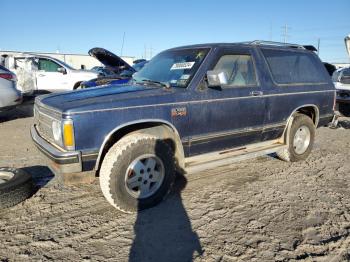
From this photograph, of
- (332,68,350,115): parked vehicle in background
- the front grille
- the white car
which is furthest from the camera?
the white car

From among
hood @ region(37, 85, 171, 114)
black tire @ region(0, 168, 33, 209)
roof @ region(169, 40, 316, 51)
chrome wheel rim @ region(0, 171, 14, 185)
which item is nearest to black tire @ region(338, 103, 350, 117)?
roof @ region(169, 40, 316, 51)

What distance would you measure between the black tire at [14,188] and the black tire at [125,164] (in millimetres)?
1080

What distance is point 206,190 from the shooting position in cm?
424

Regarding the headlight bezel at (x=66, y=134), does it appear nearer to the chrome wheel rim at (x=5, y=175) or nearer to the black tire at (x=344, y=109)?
the chrome wheel rim at (x=5, y=175)

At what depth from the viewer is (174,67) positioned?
421cm

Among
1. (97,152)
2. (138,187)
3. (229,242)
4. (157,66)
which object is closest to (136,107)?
(97,152)

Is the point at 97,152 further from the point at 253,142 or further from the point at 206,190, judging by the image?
the point at 253,142

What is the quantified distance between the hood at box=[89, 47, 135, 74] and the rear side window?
6409 millimetres

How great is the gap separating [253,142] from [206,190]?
105 cm

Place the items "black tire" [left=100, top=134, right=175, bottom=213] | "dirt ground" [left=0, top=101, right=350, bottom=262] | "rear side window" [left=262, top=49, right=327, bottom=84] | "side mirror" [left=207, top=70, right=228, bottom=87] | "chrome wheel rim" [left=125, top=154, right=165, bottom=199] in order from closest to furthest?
1. "dirt ground" [left=0, top=101, right=350, bottom=262]
2. "black tire" [left=100, top=134, right=175, bottom=213]
3. "chrome wheel rim" [left=125, top=154, right=165, bottom=199]
4. "side mirror" [left=207, top=70, right=228, bottom=87]
5. "rear side window" [left=262, top=49, right=327, bottom=84]

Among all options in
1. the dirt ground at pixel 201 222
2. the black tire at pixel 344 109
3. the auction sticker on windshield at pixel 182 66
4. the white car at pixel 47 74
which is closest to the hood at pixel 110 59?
the white car at pixel 47 74

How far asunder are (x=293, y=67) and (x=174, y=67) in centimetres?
221

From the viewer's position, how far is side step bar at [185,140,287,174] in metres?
3.91

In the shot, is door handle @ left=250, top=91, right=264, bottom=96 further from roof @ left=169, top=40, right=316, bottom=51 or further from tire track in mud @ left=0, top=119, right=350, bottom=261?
tire track in mud @ left=0, top=119, right=350, bottom=261
